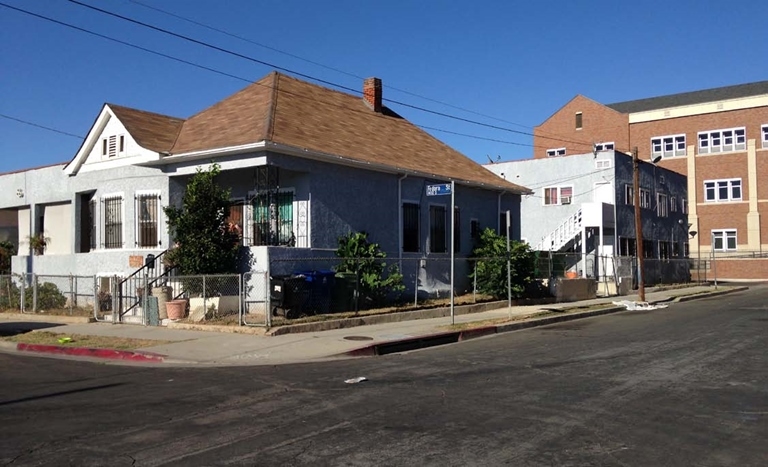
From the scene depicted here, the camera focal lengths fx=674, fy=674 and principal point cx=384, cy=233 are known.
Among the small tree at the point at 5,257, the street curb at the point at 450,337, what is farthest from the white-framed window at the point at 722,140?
the small tree at the point at 5,257

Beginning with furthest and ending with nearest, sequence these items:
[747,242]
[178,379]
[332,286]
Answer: [747,242] → [332,286] → [178,379]

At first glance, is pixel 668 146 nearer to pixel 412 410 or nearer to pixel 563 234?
pixel 563 234

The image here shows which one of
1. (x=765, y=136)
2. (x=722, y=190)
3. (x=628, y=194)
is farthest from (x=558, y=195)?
(x=765, y=136)

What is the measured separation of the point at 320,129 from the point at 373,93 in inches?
262

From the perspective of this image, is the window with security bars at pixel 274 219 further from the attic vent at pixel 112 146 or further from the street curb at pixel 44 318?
the attic vent at pixel 112 146

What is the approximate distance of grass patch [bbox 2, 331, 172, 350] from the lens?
14832 millimetres

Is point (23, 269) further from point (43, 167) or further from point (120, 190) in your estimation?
point (120, 190)

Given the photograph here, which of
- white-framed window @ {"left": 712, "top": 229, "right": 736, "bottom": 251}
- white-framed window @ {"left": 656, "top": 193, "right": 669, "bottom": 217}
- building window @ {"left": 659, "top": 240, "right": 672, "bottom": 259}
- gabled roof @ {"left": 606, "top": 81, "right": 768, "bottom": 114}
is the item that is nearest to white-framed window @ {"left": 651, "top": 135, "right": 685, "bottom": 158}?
gabled roof @ {"left": 606, "top": 81, "right": 768, "bottom": 114}

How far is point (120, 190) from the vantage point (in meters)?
21.7

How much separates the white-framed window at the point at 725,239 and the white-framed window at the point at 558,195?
71.6 ft

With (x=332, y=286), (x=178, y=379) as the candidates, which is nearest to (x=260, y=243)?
(x=332, y=286)

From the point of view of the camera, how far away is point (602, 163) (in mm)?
38938

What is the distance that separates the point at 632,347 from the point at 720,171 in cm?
4814

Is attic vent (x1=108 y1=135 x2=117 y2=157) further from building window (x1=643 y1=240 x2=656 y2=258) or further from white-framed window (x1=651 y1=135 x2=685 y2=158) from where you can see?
white-framed window (x1=651 y1=135 x2=685 y2=158)
